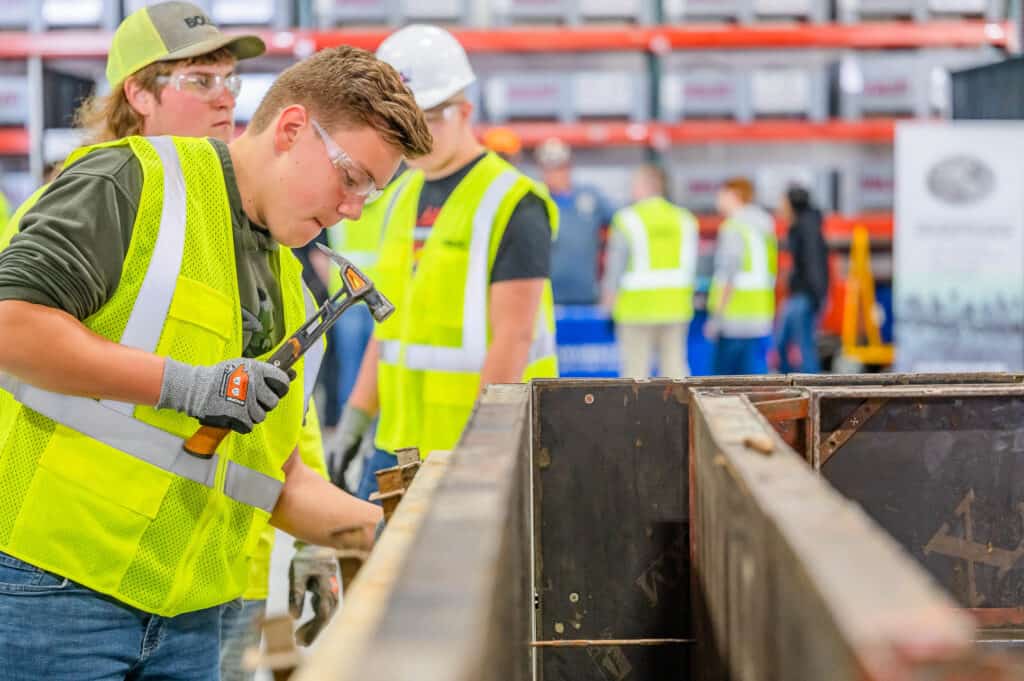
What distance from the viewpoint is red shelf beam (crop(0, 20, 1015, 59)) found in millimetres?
8430

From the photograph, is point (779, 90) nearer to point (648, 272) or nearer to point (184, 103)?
point (648, 272)

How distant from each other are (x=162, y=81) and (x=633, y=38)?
659 cm

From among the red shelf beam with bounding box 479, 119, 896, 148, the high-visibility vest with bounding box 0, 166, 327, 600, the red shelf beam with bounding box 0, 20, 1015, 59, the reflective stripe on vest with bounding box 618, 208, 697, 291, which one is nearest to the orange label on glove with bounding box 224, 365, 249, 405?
the high-visibility vest with bounding box 0, 166, 327, 600

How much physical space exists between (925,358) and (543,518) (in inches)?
208

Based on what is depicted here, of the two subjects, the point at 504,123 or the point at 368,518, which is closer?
the point at 368,518

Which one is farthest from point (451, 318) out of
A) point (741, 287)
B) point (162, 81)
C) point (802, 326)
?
point (802, 326)

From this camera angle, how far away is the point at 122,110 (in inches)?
100.0

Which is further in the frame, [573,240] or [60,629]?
[573,240]

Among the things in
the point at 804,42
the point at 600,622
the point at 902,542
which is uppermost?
the point at 804,42

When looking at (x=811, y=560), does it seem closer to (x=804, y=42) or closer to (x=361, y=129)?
(x=361, y=129)

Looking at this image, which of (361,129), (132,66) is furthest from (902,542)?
(132,66)

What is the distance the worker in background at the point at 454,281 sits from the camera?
10.1 ft

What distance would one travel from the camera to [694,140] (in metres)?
8.84

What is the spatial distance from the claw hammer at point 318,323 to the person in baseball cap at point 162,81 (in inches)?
20.6
